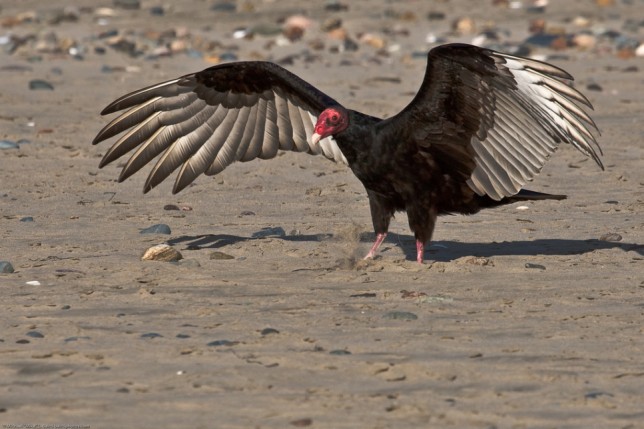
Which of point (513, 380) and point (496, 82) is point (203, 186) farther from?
point (513, 380)

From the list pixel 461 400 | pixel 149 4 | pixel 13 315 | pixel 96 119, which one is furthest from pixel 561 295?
pixel 149 4

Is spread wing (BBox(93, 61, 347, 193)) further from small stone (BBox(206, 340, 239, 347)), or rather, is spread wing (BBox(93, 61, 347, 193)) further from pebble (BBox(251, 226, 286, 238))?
small stone (BBox(206, 340, 239, 347))

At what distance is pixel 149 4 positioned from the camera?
69.2 ft

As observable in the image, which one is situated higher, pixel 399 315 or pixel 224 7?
pixel 224 7

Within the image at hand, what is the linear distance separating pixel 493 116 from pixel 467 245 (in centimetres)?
108

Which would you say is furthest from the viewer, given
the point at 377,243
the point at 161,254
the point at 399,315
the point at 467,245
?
the point at 467,245

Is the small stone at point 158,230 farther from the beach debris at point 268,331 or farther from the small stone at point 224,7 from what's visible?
the small stone at point 224,7

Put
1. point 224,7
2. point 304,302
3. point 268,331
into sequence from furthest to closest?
point 224,7, point 304,302, point 268,331

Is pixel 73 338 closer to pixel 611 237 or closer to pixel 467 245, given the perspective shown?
pixel 467 245

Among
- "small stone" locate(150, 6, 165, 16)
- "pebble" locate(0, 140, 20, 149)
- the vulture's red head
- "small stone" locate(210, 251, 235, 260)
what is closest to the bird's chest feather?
the vulture's red head

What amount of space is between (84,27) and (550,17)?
6.97m

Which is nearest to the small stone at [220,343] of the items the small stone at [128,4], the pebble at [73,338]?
the pebble at [73,338]

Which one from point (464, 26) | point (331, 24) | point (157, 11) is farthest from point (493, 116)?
point (157, 11)

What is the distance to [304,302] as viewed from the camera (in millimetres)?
6406
